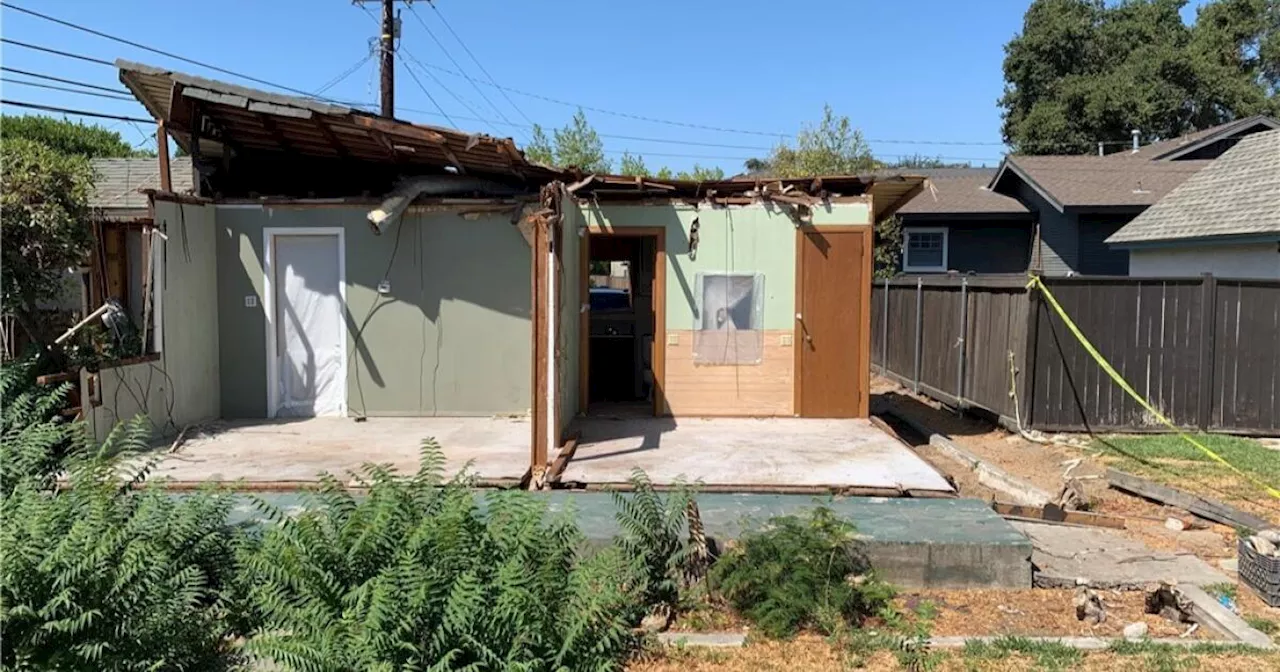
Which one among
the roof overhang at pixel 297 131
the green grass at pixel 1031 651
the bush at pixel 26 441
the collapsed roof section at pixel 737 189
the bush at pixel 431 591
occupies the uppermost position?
the roof overhang at pixel 297 131

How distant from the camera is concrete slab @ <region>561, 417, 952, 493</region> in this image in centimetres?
654

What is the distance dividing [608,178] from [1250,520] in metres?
6.47

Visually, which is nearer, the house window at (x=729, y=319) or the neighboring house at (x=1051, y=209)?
the house window at (x=729, y=319)

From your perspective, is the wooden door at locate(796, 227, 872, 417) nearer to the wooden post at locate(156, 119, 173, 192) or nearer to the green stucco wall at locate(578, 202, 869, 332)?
the green stucco wall at locate(578, 202, 869, 332)

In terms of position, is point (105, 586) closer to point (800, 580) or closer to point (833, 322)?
point (800, 580)

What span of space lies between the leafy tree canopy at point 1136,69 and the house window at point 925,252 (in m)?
18.0

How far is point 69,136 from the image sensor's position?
23016 mm

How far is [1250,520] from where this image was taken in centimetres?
591

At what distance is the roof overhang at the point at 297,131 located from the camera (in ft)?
25.0

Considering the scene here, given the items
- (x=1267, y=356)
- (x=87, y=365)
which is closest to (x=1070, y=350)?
(x=1267, y=356)

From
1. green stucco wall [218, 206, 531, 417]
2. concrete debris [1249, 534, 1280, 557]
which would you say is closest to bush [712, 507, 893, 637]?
concrete debris [1249, 534, 1280, 557]

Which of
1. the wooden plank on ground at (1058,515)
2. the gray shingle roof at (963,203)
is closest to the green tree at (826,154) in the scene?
the gray shingle roof at (963,203)

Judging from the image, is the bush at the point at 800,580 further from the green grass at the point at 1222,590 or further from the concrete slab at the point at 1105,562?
the green grass at the point at 1222,590

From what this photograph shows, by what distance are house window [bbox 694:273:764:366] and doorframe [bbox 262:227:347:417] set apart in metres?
4.03
